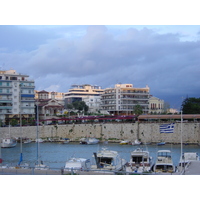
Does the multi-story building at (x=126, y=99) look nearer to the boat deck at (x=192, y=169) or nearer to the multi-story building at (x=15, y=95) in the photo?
the multi-story building at (x=15, y=95)

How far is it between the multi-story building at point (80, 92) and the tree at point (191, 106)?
31010 millimetres

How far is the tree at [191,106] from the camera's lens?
187 ft

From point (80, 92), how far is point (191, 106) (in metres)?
36.4

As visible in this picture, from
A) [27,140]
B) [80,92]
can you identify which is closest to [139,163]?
[27,140]

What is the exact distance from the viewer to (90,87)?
94188 mm

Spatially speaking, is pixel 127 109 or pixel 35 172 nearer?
pixel 35 172

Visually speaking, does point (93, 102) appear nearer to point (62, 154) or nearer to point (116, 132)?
point (116, 132)

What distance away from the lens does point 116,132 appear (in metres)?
46.2

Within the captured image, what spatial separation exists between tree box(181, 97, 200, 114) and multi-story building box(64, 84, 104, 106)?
31010 millimetres

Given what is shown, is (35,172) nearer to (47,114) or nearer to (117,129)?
(117,129)

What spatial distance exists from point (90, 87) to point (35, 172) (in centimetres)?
7792

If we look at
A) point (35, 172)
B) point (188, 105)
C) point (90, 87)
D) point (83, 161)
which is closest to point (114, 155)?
point (83, 161)

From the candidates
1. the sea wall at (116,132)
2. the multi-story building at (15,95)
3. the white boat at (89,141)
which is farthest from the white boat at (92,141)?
the multi-story building at (15,95)

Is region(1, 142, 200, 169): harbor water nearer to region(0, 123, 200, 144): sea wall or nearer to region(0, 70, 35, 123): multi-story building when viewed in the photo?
region(0, 123, 200, 144): sea wall
